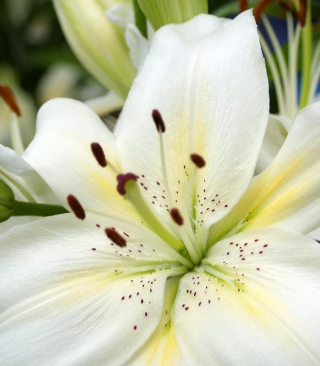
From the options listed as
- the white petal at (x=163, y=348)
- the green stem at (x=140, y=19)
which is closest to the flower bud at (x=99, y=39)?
the green stem at (x=140, y=19)

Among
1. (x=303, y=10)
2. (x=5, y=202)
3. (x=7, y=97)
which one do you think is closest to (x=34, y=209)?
(x=5, y=202)

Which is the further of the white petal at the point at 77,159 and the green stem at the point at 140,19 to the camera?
the green stem at the point at 140,19

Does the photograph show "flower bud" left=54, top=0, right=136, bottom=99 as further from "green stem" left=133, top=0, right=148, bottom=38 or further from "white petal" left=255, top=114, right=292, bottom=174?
"white petal" left=255, top=114, right=292, bottom=174

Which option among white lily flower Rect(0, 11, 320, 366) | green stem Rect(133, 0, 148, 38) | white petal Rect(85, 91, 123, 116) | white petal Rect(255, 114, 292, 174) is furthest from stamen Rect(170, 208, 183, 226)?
white petal Rect(85, 91, 123, 116)

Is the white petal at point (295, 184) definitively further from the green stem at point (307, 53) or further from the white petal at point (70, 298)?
the green stem at point (307, 53)

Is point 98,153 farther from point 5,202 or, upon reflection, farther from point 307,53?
point 307,53

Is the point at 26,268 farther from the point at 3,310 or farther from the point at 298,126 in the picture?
the point at 298,126

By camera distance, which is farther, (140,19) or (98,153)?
(140,19)
